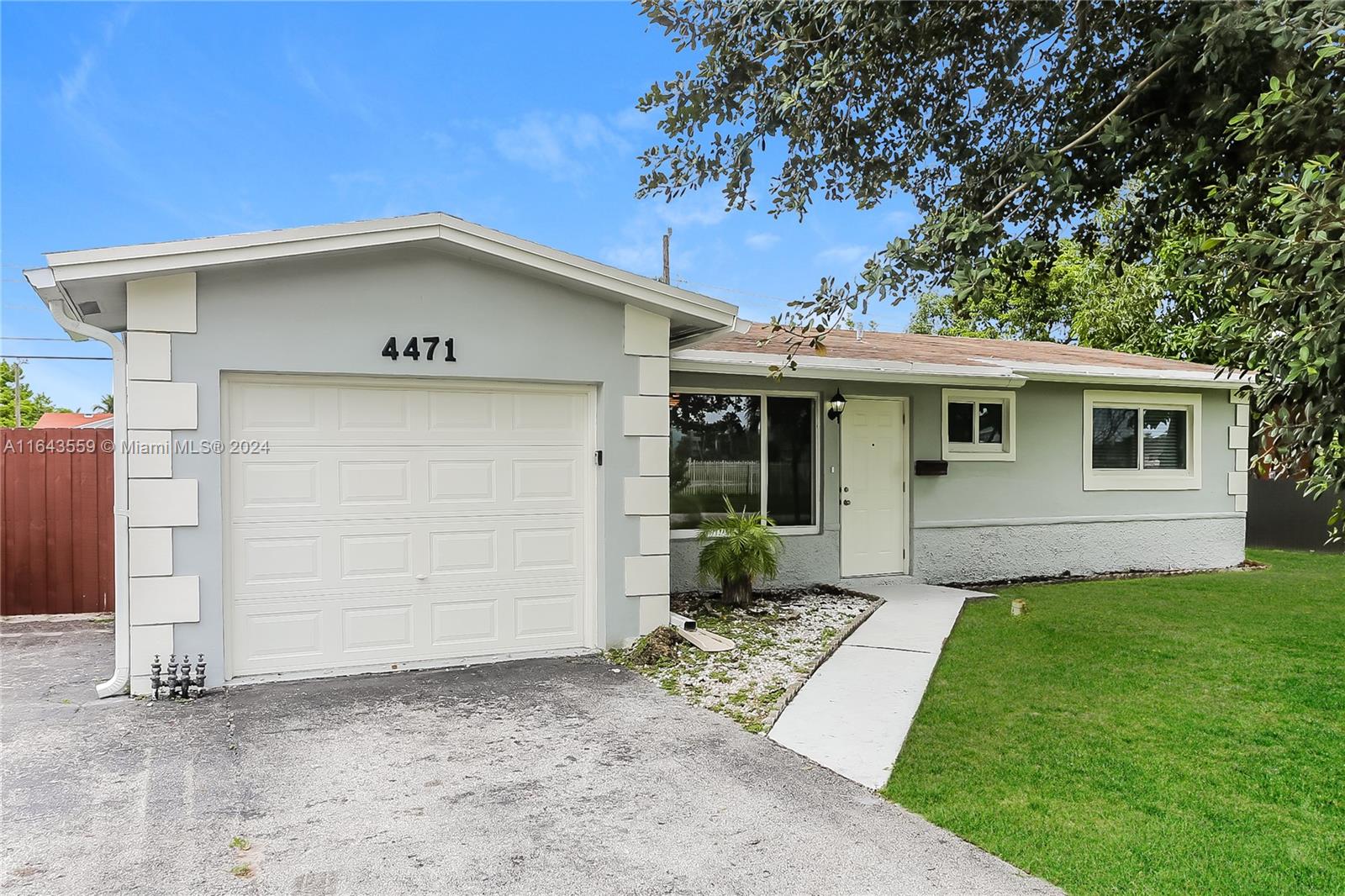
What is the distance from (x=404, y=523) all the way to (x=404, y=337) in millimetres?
1297

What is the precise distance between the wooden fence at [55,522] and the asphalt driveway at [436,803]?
3.14 metres

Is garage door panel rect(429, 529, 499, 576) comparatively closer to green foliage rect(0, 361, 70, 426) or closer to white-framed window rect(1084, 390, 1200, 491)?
white-framed window rect(1084, 390, 1200, 491)

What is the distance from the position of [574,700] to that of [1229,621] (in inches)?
240

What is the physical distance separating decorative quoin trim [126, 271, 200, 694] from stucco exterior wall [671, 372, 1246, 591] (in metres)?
4.35

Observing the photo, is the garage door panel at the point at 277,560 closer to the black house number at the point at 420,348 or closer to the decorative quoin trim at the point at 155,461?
the decorative quoin trim at the point at 155,461

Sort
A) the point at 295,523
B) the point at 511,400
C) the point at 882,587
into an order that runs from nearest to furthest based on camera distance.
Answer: the point at 295,523, the point at 511,400, the point at 882,587

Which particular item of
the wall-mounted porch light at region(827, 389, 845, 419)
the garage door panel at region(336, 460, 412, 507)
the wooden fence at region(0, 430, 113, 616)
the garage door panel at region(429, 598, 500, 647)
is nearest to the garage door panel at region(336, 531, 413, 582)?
the garage door panel at region(336, 460, 412, 507)

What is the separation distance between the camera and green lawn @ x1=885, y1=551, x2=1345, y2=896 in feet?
10.4

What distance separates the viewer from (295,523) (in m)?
5.68

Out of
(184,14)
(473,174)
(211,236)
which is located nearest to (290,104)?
(473,174)

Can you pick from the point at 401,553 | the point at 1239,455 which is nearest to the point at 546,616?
the point at 401,553

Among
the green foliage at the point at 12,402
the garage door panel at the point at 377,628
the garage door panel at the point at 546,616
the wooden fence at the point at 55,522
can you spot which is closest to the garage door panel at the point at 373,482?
the garage door panel at the point at 377,628

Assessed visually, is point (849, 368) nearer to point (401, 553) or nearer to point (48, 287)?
point (401, 553)

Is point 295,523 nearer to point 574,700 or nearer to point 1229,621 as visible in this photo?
point 574,700
